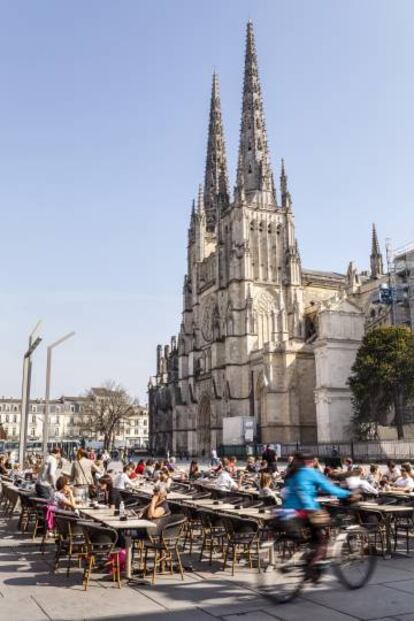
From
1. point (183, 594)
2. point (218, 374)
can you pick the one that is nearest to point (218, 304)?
point (218, 374)

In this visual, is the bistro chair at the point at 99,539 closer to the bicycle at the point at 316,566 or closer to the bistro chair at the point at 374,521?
the bicycle at the point at 316,566

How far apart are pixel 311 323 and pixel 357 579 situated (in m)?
52.3

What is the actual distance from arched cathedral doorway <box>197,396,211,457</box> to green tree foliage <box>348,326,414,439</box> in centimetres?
2362

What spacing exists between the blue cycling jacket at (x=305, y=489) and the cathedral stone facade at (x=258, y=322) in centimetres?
3836

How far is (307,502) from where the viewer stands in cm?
638

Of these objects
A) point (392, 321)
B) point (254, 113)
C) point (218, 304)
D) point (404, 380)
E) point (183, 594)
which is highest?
point (254, 113)

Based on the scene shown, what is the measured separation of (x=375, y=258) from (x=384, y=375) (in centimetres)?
2549

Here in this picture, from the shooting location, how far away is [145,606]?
21.1ft

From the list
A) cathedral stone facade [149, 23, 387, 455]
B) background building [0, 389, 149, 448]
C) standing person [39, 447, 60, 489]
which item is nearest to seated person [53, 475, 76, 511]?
standing person [39, 447, 60, 489]

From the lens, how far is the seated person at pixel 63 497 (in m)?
9.77

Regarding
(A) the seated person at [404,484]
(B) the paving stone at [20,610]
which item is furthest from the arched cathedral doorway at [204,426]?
(B) the paving stone at [20,610]

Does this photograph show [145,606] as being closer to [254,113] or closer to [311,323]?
[311,323]

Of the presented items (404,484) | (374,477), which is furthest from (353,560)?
(374,477)

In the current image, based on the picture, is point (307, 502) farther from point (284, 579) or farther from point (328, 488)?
point (284, 579)
